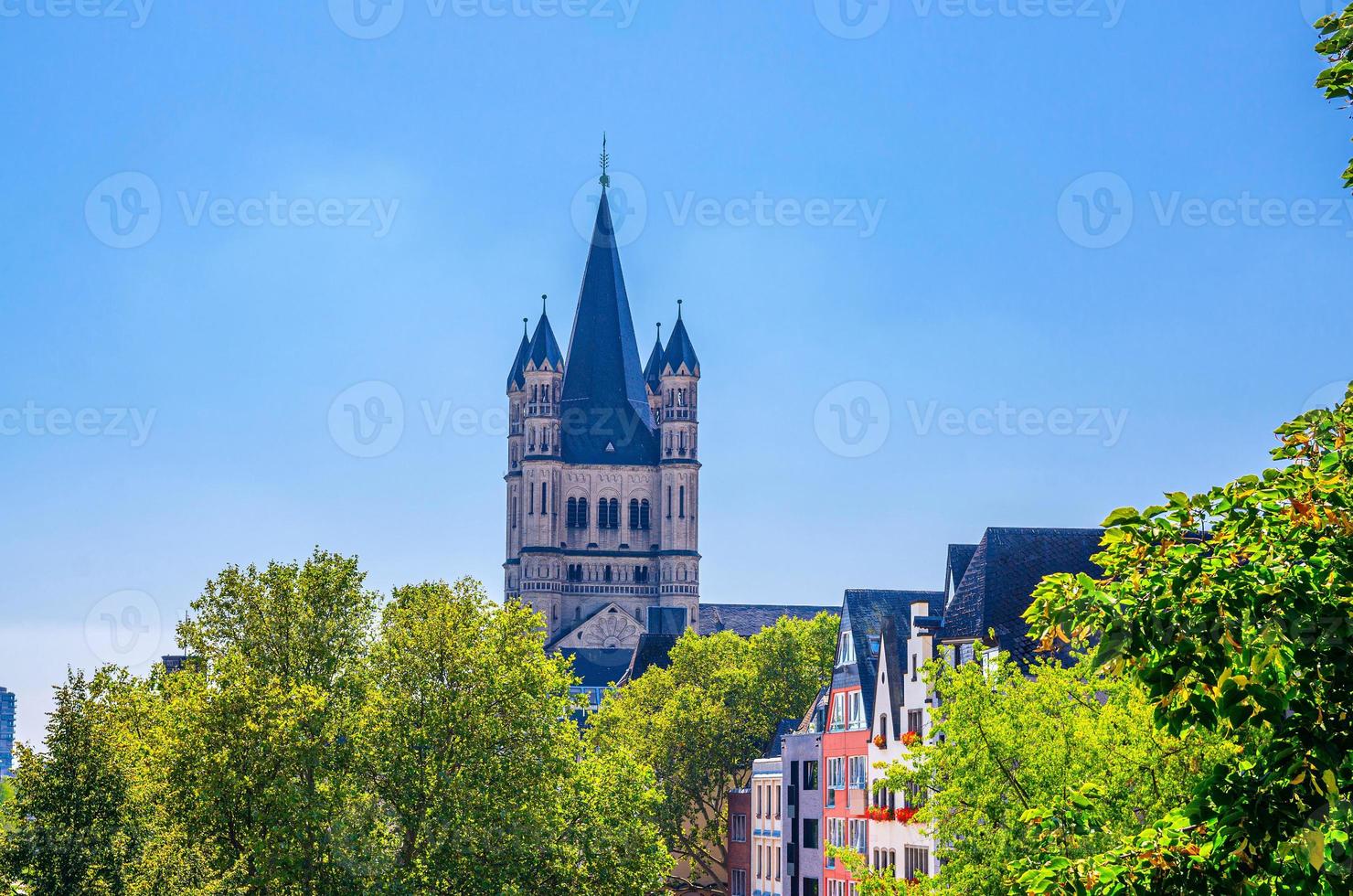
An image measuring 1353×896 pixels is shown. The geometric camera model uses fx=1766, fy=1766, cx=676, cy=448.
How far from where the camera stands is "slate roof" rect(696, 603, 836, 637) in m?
191

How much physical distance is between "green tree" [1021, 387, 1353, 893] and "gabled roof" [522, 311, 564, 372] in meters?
173

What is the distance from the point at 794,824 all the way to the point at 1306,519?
62.7 meters

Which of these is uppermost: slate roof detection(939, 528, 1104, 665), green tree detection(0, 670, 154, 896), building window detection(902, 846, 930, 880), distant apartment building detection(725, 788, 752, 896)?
slate roof detection(939, 528, 1104, 665)

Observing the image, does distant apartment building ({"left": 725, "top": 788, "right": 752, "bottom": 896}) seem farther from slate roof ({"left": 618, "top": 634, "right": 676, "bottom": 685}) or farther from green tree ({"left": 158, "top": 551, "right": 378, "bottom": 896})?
green tree ({"left": 158, "top": 551, "right": 378, "bottom": 896})

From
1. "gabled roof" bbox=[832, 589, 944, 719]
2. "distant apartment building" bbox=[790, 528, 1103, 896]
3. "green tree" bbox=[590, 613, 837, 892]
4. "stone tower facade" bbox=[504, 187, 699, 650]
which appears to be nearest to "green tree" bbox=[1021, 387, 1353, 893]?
"distant apartment building" bbox=[790, 528, 1103, 896]

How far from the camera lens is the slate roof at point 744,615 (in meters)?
191

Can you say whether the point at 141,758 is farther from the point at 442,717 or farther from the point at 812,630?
the point at 812,630

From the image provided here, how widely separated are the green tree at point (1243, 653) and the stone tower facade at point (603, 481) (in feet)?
540

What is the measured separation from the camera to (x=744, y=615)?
197 metres

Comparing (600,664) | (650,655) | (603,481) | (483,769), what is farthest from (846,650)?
(603,481)

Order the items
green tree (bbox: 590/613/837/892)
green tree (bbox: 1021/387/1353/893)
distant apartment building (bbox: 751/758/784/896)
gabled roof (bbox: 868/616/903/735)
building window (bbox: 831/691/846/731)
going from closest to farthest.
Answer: green tree (bbox: 1021/387/1353/893), gabled roof (bbox: 868/616/903/735), building window (bbox: 831/691/846/731), distant apartment building (bbox: 751/758/784/896), green tree (bbox: 590/613/837/892)

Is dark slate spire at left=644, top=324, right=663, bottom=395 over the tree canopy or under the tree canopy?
over

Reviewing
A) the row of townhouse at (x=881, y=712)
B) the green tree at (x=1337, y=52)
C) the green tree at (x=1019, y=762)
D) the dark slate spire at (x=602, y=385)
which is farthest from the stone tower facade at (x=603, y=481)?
the green tree at (x=1337, y=52)

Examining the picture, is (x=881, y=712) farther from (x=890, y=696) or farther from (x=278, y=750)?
(x=278, y=750)
